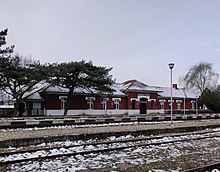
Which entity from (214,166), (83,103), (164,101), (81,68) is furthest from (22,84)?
(214,166)

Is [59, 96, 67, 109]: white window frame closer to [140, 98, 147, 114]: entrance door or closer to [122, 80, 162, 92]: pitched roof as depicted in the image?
[122, 80, 162, 92]: pitched roof

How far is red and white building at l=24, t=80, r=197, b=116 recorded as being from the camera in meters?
39.3

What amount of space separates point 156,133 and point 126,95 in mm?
29259

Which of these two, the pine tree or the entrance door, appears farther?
the entrance door

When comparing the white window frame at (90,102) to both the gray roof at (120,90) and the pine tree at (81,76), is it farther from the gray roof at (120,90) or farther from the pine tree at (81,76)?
the pine tree at (81,76)

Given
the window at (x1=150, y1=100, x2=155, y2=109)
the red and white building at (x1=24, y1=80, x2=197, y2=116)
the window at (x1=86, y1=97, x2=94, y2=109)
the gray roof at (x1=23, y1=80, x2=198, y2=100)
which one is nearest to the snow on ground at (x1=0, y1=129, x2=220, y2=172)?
the red and white building at (x1=24, y1=80, x2=197, y2=116)

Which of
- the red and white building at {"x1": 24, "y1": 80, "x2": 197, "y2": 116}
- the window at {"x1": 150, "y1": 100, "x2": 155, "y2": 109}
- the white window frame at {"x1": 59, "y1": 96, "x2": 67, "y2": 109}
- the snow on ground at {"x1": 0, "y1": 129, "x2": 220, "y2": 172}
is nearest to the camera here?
the snow on ground at {"x1": 0, "y1": 129, "x2": 220, "y2": 172}

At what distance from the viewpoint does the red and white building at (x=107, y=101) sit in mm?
39281

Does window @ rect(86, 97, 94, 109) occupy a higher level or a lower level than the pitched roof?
lower

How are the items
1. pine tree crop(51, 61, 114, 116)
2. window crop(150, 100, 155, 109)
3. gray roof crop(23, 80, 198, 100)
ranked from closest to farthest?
pine tree crop(51, 61, 114, 116) < gray roof crop(23, 80, 198, 100) < window crop(150, 100, 155, 109)

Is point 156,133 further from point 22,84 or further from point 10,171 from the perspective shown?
point 22,84

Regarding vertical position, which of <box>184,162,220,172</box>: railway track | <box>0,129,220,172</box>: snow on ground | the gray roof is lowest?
<box>0,129,220,172</box>: snow on ground

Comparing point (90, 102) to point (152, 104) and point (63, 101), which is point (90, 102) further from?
point (152, 104)

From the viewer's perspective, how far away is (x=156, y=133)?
16672 mm
